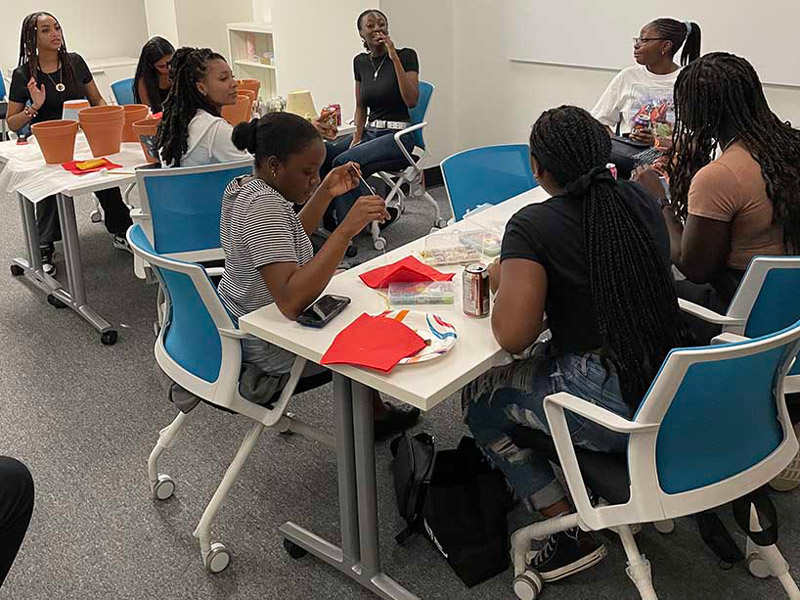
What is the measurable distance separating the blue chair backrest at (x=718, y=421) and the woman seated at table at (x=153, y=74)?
3.29 m

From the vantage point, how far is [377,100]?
4.76 meters

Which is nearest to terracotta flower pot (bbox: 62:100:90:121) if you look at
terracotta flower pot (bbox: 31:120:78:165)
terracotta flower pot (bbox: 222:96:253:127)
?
terracotta flower pot (bbox: 31:120:78:165)

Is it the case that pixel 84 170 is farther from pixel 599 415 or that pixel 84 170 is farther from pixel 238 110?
pixel 599 415

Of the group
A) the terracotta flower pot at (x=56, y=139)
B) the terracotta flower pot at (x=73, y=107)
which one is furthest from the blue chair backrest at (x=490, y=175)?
the terracotta flower pot at (x=73, y=107)

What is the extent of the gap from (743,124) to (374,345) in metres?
1.28

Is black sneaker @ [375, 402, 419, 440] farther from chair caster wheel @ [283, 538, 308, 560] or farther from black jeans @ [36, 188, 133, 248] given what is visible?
black jeans @ [36, 188, 133, 248]

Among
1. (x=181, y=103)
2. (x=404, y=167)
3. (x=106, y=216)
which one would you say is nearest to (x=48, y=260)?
(x=106, y=216)

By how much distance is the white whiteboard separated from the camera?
428 centimetres

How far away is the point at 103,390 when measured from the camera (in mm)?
3291

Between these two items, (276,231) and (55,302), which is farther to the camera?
(55,302)

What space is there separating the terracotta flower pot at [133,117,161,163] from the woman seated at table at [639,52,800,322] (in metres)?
2.15

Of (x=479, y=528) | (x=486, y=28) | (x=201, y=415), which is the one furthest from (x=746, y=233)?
(x=486, y=28)

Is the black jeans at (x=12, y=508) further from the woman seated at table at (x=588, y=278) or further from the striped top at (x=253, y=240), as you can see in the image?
the woman seated at table at (x=588, y=278)

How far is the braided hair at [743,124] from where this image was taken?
2283 millimetres
